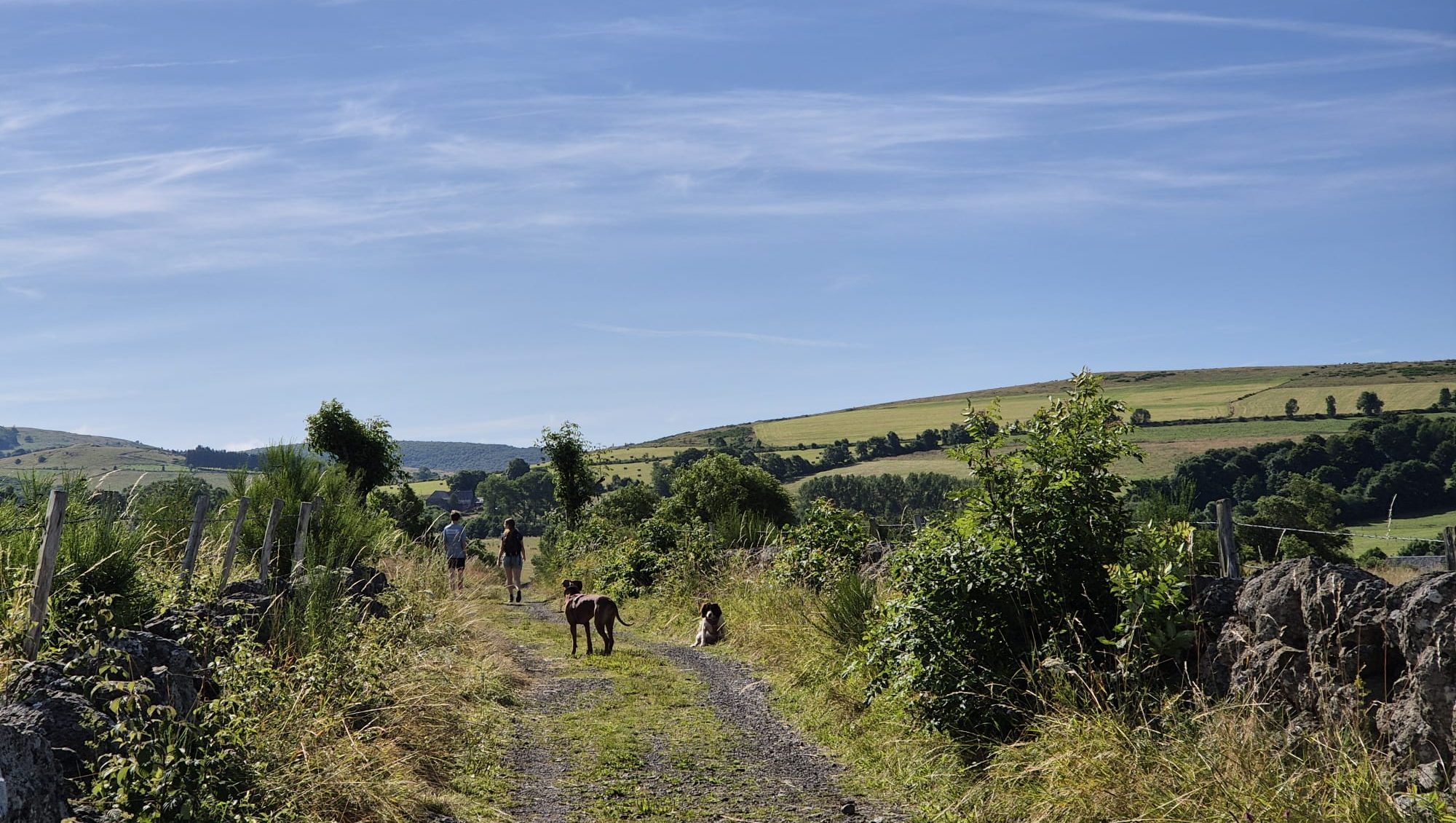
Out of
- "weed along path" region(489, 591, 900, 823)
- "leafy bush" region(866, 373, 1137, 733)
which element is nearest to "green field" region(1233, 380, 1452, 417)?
"weed along path" region(489, 591, 900, 823)

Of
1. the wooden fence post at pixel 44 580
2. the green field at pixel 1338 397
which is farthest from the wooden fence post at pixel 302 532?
the green field at pixel 1338 397

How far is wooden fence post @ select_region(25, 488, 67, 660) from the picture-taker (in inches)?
218

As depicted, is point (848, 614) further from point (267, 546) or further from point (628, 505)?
point (628, 505)

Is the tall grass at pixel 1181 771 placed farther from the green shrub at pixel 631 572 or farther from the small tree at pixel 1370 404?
the small tree at pixel 1370 404

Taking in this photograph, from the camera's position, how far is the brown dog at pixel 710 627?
45.4 ft

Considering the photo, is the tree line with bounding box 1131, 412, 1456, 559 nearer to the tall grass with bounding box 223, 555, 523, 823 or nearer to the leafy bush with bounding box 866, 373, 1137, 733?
the leafy bush with bounding box 866, 373, 1137, 733

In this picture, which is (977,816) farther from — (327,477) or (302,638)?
(327,477)

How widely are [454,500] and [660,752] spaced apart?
57.0 m

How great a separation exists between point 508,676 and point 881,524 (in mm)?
6653

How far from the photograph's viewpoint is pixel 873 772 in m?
7.31

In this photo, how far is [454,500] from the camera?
6284 cm

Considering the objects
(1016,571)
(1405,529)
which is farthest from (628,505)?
(1405,529)

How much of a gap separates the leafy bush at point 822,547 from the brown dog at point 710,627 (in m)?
0.92

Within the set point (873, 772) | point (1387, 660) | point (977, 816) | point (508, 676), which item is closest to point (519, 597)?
point (508, 676)
